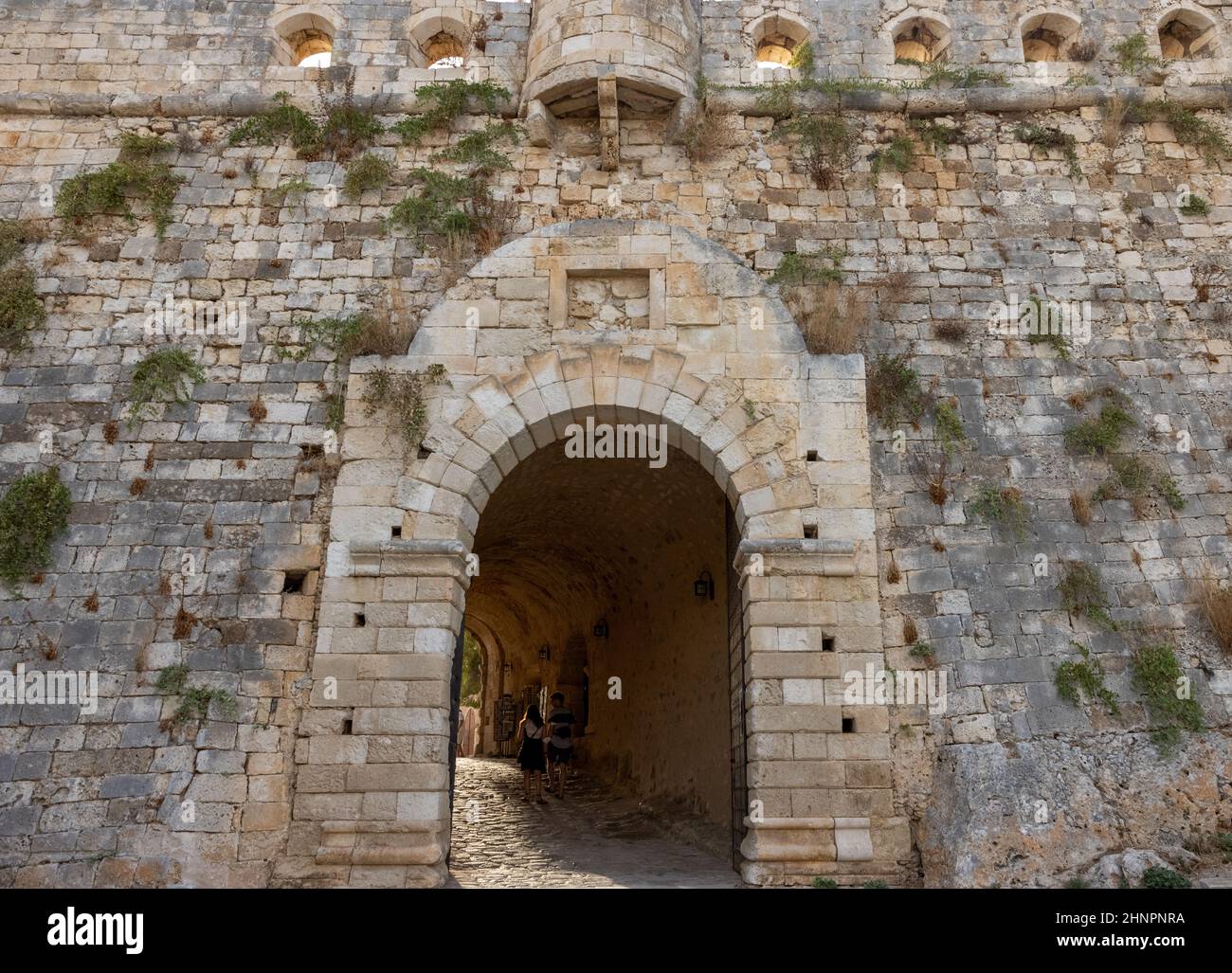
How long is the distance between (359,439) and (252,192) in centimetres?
Result: 271

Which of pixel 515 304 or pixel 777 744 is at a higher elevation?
pixel 515 304

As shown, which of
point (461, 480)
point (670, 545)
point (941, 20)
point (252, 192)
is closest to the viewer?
point (461, 480)

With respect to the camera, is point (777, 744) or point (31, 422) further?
point (31, 422)

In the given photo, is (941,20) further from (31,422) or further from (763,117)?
(31,422)

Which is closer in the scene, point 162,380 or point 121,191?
point 162,380

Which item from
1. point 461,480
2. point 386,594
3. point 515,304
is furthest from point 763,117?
point 386,594

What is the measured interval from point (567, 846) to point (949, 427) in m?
4.76

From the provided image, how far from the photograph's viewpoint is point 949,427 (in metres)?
6.93

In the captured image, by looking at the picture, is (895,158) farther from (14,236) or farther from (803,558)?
(14,236)

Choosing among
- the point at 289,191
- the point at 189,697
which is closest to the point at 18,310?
the point at 289,191

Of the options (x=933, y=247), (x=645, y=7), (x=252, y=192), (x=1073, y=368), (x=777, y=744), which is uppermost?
(x=645, y=7)

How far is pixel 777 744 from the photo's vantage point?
5.95m

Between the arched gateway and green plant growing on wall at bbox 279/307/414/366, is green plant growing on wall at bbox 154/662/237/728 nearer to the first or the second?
the arched gateway

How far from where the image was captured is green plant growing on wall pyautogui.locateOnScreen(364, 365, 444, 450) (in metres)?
6.75
